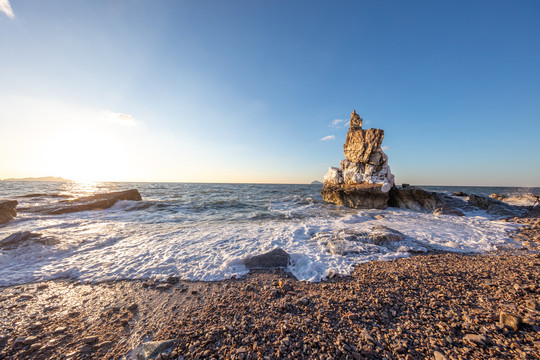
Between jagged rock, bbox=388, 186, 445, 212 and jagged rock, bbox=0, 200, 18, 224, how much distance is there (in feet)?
116

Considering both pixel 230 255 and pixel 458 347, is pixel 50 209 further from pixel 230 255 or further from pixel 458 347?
pixel 458 347

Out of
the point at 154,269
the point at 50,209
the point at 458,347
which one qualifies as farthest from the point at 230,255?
the point at 50,209

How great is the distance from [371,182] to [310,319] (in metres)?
22.5

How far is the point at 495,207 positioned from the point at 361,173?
42.4ft

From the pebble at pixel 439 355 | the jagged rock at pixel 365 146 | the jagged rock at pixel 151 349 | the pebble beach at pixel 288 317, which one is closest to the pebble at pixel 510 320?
the pebble beach at pixel 288 317

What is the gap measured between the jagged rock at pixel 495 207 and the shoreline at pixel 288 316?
18.5 m

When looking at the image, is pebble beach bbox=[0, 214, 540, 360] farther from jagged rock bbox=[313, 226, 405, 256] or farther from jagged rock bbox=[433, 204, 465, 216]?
jagged rock bbox=[433, 204, 465, 216]

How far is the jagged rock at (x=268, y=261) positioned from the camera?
6.31 metres

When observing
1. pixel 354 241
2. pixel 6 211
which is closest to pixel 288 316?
pixel 354 241

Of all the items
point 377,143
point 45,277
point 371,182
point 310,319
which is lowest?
point 45,277

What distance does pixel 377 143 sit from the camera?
22562 mm

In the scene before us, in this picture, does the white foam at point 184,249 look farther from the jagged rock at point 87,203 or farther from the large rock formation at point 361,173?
the large rock formation at point 361,173

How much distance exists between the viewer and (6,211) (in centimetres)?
1230

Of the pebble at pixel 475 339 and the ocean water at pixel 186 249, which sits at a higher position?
the pebble at pixel 475 339
